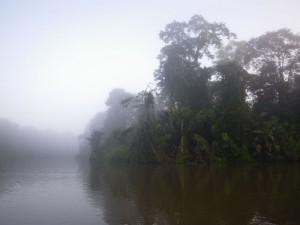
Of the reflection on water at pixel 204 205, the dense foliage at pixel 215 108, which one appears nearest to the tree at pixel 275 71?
the dense foliage at pixel 215 108

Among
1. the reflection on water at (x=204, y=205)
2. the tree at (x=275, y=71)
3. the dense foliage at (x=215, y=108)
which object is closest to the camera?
the reflection on water at (x=204, y=205)

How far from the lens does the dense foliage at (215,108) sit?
88.4 feet

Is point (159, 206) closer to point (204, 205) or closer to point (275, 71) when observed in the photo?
point (204, 205)

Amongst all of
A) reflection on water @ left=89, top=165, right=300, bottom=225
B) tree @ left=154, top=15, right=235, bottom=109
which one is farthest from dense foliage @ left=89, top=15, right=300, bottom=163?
reflection on water @ left=89, top=165, right=300, bottom=225

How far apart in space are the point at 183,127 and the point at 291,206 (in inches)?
802

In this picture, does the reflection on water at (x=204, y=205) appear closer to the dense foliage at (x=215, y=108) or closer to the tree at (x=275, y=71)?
the dense foliage at (x=215, y=108)

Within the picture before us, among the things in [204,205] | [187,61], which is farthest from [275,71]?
[204,205]

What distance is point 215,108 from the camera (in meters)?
29.3

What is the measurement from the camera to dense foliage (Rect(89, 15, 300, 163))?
1061 inches

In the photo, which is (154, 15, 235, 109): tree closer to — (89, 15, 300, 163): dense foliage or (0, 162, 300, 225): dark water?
(89, 15, 300, 163): dense foliage

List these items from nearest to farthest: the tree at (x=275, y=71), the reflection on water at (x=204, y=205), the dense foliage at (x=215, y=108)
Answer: the reflection on water at (x=204, y=205) < the dense foliage at (x=215, y=108) < the tree at (x=275, y=71)

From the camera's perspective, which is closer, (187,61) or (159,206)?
(159,206)

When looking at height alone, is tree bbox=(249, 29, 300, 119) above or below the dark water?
above

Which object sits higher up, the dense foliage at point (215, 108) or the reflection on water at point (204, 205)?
the dense foliage at point (215, 108)
